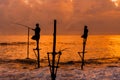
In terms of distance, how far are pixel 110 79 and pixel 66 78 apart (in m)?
3.92

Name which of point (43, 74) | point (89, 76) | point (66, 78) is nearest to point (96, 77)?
point (89, 76)

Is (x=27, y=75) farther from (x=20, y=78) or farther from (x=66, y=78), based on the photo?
(x=66, y=78)

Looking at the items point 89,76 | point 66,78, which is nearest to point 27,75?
point 66,78

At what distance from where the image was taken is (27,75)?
26828mm

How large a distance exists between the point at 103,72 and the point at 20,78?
8.76 meters

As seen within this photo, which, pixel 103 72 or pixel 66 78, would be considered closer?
pixel 66 78

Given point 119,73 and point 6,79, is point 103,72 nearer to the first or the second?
point 119,73

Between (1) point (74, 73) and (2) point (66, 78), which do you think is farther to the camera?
(1) point (74, 73)

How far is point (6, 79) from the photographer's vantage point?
24.6 metres

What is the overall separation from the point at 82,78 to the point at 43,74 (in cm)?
392

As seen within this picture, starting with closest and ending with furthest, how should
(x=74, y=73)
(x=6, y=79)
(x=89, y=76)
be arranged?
(x=6, y=79), (x=89, y=76), (x=74, y=73)

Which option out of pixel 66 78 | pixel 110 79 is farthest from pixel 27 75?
pixel 110 79

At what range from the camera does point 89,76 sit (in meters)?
26.5

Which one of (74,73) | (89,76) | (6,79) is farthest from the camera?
(74,73)
